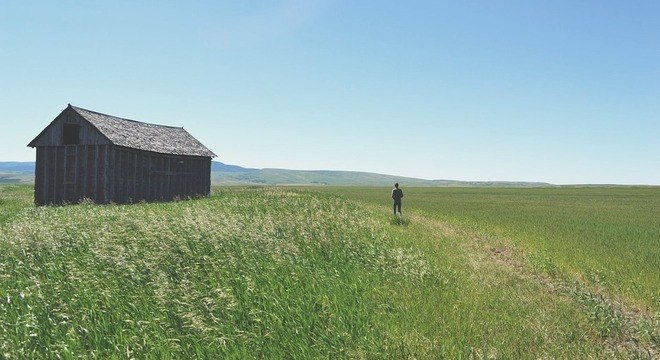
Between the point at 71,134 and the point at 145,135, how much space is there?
5.82 metres

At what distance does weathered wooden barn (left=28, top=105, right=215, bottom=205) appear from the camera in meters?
29.5

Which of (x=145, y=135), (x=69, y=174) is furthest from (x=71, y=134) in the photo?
(x=145, y=135)

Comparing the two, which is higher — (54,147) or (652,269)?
(54,147)

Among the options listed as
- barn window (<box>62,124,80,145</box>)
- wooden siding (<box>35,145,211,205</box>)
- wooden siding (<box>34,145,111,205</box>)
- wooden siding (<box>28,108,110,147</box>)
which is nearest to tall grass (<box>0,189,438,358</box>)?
wooden siding (<box>35,145,211,205</box>)

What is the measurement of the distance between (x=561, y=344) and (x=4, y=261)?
10.3 metres

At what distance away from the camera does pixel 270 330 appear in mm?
6059

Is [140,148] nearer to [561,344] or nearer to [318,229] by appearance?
[318,229]

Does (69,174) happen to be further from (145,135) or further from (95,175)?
(145,135)

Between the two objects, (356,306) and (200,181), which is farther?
(200,181)

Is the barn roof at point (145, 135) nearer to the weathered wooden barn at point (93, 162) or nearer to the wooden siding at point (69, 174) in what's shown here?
the weathered wooden barn at point (93, 162)

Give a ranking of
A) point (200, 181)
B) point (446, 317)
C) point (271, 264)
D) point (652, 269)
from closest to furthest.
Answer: point (446, 317), point (271, 264), point (652, 269), point (200, 181)

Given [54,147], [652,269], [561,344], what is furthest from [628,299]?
[54,147]

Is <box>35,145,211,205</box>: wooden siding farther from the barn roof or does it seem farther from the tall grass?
the tall grass

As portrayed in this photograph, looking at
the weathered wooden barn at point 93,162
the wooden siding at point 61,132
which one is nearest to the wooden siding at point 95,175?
the weathered wooden barn at point 93,162
